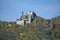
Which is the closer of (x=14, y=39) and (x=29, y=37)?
(x=14, y=39)

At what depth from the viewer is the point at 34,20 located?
19000mm

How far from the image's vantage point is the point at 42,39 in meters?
13.0

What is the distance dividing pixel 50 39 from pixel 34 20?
19.3 feet

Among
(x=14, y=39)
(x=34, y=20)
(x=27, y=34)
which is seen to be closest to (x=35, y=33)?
(x=27, y=34)

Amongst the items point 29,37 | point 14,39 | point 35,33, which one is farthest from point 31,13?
point 14,39

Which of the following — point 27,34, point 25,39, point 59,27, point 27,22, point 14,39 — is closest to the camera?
point 14,39

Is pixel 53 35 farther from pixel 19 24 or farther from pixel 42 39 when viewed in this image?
pixel 19 24

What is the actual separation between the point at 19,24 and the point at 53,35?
4.19 metres

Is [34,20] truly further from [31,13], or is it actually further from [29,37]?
[29,37]

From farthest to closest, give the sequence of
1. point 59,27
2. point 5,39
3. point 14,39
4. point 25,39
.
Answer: point 59,27, point 25,39, point 14,39, point 5,39

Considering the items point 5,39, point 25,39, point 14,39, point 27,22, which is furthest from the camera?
point 27,22

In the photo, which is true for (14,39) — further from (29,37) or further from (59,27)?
(59,27)

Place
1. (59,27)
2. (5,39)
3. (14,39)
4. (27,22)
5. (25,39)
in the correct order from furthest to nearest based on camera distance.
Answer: (27,22) → (59,27) → (25,39) → (14,39) → (5,39)

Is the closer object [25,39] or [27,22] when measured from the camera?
[25,39]
